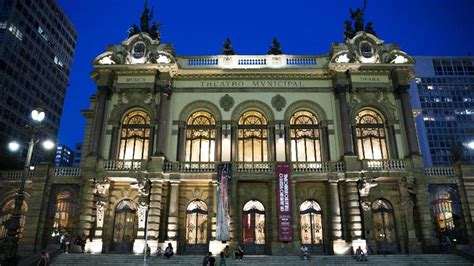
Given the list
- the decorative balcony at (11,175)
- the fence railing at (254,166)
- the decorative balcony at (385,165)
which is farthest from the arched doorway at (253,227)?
the decorative balcony at (11,175)

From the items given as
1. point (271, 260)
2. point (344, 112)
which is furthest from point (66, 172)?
point (344, 112)

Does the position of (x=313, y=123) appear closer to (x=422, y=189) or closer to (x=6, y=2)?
(x=422, y=189)

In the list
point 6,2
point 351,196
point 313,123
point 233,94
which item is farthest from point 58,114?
point 351,196

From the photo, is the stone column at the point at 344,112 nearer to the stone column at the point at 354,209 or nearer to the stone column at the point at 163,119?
the stone column at the point at 354,209

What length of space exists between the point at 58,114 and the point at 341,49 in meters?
46.5

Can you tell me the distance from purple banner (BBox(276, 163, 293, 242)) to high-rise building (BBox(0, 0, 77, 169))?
2569 cm

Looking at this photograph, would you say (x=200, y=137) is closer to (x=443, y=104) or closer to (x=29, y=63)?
(x=29, y=63)

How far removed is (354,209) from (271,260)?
717cm

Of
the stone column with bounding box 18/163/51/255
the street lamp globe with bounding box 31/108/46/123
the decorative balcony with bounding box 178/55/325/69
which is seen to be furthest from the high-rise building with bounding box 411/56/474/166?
the street lamp globe with bounding box 31/108/46/123

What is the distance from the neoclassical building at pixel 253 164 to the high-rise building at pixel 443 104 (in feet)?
161

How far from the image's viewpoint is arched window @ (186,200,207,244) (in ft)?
79.2

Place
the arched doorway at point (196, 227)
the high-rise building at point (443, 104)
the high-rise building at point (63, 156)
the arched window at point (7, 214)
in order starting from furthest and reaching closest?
the high-rise building at point (63, 156) < the high-rise building at point (443, 104) < the arched window at point (7, 214) < the arched doorway at point (196, 227)

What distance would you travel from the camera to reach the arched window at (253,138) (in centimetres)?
2602

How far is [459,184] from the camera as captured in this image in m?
24.1
